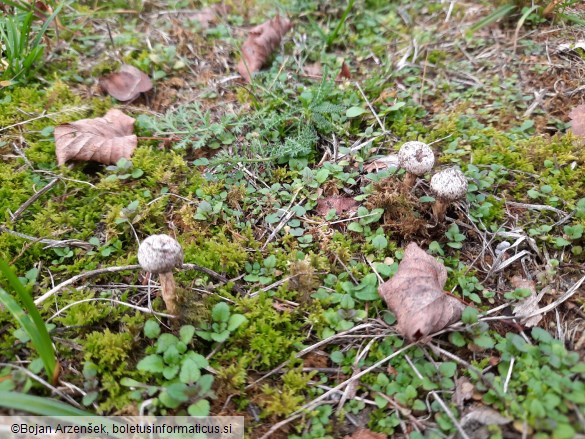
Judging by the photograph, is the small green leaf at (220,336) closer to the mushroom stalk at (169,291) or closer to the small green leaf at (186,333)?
the small green leaf at (186,333)

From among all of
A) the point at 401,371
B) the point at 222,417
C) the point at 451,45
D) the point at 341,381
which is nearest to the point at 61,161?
the point at 222,417

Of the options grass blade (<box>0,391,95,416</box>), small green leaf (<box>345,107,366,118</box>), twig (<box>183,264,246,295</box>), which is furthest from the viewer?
small green leaf (<box>345,107,366,118</box>)

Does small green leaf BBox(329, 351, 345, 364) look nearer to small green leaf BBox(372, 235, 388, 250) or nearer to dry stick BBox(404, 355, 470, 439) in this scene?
dry stick BBox(404, 355, 470, 439)

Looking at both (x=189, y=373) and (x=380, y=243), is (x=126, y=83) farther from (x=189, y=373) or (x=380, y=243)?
(x=189, y=373)

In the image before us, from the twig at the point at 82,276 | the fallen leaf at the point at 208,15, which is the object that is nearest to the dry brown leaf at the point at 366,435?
the twig at the point at 82,276

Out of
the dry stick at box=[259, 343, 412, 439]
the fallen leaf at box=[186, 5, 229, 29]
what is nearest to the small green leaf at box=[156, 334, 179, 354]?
the dry stick at box=[259, 343, 412, 439]

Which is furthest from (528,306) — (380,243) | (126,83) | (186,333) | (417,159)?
(126,83)
